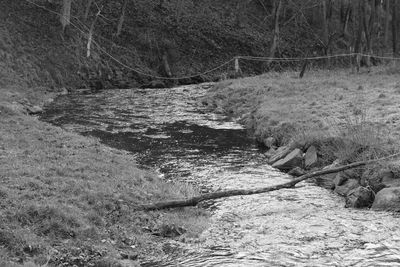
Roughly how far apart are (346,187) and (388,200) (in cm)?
163

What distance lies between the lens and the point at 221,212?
11305mm

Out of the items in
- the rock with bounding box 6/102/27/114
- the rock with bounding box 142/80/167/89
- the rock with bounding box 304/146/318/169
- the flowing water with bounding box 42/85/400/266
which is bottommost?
the flowing water with bounding box 42/85/400/266

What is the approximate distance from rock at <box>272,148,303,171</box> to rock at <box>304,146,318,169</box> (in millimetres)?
192

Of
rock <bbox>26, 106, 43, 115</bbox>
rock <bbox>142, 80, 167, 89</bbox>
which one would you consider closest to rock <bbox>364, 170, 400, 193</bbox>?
rock <bbox>26, 106, 43, 115</bbox>

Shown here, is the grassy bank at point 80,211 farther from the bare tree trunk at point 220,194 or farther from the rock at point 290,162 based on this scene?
the rock at point 290,162

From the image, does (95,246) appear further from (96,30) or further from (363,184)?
(96,30)

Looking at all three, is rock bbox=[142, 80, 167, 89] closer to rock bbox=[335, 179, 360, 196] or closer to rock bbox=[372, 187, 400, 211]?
rock bbox=[335, 179, 360, 196]

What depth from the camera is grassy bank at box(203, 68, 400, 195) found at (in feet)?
46.4

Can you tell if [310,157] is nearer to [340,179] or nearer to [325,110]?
[340,179]

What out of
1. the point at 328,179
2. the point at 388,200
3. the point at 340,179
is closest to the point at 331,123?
the point at 328,179

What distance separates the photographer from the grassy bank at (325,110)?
46.4 feet

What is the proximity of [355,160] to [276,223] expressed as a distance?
422 centimetres

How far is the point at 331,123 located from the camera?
17.5 m

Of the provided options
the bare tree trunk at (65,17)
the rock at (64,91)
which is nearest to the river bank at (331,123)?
the rock at (64,91)
